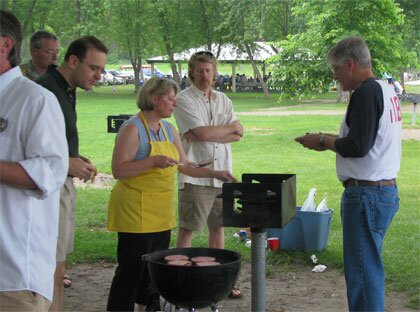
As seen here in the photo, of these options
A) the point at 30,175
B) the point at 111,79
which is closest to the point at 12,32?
the point at 30,175

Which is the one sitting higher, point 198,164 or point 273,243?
point 198,164

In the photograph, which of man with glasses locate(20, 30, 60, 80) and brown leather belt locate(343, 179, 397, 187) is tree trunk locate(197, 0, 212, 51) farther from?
brown leather belt locate(343, 179, 397, 187)

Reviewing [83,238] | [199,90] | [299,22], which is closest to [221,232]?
[199,90]

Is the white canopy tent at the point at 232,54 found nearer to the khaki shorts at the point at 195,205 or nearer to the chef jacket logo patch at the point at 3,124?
the khaki shorts at the point at 195,205

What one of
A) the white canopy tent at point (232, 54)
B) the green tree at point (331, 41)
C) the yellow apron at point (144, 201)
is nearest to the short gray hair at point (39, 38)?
the yellow apron at point (144, 201)

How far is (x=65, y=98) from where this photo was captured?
147 inches

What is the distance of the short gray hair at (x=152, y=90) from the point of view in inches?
158

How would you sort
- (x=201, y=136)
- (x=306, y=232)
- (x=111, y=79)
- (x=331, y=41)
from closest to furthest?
(x=201, y=136) < (x=306, y=232) < (x=331, y=41) < (x=111, y=79)

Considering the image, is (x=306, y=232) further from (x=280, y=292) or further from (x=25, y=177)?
(x=25, y=177)

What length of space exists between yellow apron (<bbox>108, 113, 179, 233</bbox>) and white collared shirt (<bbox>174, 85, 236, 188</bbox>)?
65 centimetres

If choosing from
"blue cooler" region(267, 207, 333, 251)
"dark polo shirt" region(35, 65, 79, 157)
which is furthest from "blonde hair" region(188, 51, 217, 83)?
"blue cooler" region(267, 207, 333, 251)

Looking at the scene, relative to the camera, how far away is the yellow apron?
3.96 meters

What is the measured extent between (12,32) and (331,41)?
32.1 feet

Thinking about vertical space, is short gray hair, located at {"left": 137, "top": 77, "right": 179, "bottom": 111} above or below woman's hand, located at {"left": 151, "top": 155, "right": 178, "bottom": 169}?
above
